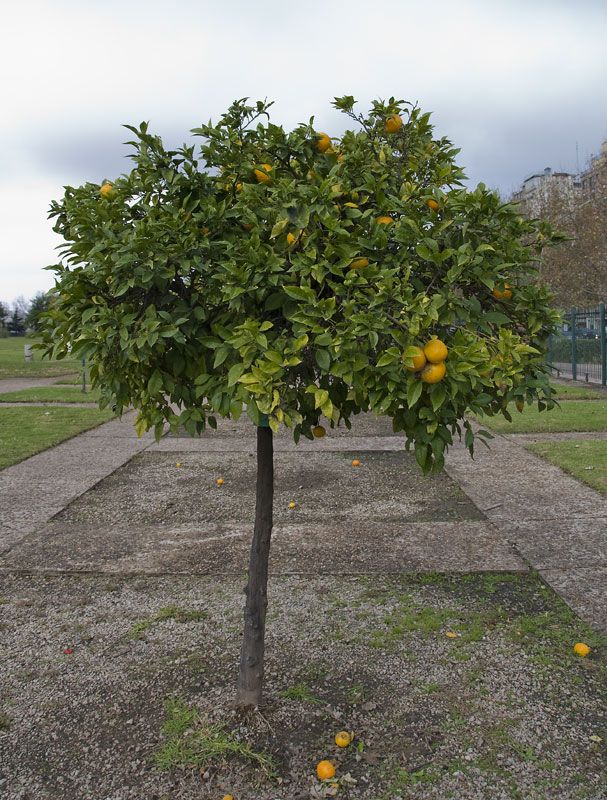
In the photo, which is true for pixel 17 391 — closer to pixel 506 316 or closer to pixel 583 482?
pixel 583 482

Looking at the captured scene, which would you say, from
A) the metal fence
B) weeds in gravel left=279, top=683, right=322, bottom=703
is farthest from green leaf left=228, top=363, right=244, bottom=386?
the metal fence

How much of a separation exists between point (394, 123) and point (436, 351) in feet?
4.04

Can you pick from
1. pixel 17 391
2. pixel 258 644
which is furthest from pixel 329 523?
pixel 17 391

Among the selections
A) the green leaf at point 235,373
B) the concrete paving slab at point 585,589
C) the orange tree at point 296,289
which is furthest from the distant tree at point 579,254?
the green leaf at point 235,373

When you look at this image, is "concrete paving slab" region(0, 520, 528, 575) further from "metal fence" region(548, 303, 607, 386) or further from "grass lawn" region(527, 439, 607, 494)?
"metal fence" region(548, 303, 607, 386)

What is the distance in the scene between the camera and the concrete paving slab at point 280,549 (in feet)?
15.6

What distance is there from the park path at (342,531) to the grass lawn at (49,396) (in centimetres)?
683

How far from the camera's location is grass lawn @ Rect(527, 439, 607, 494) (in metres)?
7.00

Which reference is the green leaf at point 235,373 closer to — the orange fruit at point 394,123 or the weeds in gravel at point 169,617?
the orange fruit at point 394,123

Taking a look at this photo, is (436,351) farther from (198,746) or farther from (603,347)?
(603,347)

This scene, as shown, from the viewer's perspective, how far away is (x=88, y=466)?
8.03 meters

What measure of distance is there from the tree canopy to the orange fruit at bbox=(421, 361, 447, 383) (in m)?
0.03

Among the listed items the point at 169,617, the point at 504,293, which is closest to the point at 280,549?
the point at 169,617

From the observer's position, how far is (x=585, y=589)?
14.1ft
